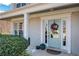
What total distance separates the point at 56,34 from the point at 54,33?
10.6 inches

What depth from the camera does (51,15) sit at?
1160 centimetres

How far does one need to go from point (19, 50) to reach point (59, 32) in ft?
16.0

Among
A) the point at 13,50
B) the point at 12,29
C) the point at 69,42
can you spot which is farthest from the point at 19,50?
the point at 12,29

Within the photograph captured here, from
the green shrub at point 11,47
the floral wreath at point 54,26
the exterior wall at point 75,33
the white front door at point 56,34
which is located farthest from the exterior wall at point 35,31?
the green shrub at point 11,47

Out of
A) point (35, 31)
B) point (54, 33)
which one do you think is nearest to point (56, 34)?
point (54, 33)

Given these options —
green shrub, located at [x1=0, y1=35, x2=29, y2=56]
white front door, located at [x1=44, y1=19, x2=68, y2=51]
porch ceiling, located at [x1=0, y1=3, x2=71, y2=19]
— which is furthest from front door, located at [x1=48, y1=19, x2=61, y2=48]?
green shrub, located at [x1=0, y1=35, x2=29, y2=56]

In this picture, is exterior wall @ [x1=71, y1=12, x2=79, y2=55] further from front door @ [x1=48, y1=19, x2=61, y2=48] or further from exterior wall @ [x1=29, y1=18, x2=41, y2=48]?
exterior wall @ [x1=29, y1=18, x2=41, y2=48]

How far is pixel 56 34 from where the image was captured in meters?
11.6

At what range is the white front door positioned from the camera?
1083 cm

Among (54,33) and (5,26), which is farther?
(5,26)

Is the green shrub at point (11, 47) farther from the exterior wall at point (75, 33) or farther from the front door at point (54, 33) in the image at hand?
the front door at point (54, 33)

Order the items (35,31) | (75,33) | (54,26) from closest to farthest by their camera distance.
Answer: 1. (75,33)
2. (54,26)
3. (35,31)

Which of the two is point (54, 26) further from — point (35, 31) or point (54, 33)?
point (35, 31)

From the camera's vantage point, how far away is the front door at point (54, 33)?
1132 cm
